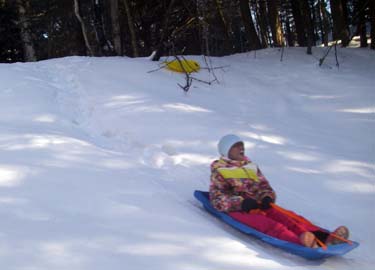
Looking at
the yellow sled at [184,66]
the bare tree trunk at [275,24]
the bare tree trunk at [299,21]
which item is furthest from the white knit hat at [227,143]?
the bare tree trunk at [299,21]

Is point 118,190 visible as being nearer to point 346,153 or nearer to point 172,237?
point 172,237

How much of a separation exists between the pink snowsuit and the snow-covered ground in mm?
173

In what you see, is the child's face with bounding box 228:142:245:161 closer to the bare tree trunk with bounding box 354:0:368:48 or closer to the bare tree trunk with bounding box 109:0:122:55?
the bare tree trunk with bounding box 109:0:122:55

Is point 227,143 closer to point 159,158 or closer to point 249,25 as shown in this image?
point 159,158

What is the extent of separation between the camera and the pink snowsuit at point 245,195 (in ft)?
12.0

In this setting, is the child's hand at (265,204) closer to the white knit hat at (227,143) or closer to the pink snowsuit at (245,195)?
the pink snowsuit at (245,195)

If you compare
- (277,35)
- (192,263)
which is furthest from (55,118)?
(277,35)

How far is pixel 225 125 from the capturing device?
6512 mm

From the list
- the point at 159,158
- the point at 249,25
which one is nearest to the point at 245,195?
the point at 159,158

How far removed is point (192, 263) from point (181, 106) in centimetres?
442

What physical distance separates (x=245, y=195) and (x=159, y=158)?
1.58 meters

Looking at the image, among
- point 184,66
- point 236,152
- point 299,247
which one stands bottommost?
point 299,247

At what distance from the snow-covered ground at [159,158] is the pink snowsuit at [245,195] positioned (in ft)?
0.57

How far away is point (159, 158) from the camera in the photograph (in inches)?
213
